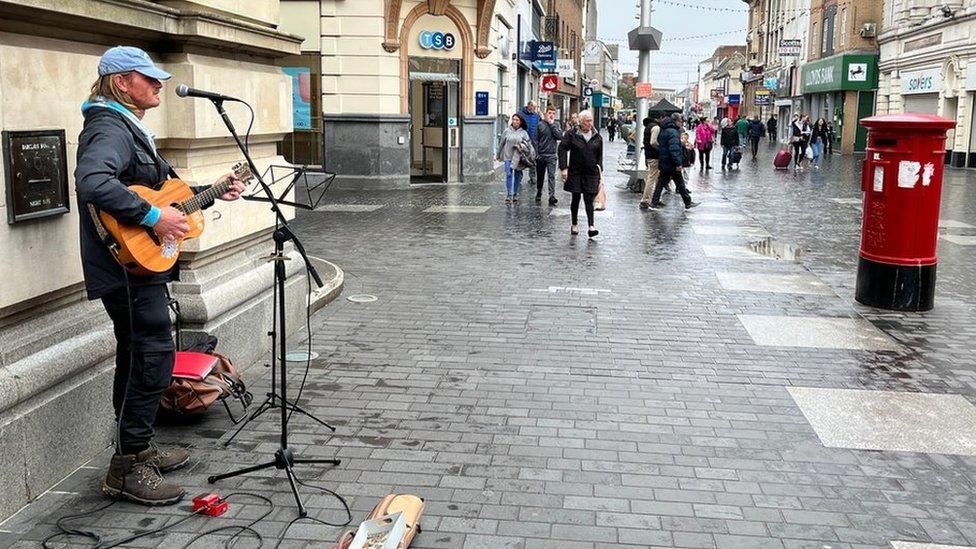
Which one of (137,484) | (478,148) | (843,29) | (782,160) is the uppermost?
(843,29)

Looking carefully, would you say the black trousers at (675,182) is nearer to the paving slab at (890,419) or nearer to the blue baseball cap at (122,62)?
the paving slab at (890,419)

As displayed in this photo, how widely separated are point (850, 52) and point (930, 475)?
1682 inches

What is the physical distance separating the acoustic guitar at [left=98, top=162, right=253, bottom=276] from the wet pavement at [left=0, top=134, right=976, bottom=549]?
1112 millimetres

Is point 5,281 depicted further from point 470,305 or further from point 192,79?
point 470,305

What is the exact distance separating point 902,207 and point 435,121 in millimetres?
15102

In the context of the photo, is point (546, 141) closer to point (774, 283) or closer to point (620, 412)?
point (774, 283)

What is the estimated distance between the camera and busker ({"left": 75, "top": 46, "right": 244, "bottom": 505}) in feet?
12.8

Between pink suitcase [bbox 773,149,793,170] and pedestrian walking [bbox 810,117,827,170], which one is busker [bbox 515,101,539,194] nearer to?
pink suitcase [bbox 773,149,793,170]

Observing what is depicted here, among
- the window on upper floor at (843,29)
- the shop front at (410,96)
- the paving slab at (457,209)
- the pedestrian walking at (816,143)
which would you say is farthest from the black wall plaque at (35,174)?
the window on upper floor at (843,29)

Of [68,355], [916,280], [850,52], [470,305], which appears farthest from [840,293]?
[850,52]

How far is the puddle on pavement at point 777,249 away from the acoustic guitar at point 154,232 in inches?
345

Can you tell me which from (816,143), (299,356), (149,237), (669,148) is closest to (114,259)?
(149,237)

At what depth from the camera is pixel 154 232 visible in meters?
4.09

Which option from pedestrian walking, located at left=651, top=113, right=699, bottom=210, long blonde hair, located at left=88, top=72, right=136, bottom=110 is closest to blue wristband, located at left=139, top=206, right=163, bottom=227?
long blonde hair, located at left=88, top=72, right=136, bottom=110
